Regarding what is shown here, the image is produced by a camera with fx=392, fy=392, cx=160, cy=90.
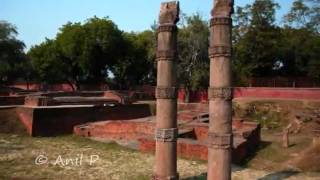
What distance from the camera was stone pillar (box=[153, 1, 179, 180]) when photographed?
26.6 feet

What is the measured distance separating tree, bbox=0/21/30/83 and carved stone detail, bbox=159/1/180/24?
30.1m

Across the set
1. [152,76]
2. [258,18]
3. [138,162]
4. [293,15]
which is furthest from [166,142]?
[152,76]

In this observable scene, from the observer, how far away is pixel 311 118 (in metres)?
20.4

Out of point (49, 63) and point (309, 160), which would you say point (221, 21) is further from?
point (49, 63)

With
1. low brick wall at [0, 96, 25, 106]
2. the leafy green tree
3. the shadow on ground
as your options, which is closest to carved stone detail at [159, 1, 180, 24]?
the shadow on ground

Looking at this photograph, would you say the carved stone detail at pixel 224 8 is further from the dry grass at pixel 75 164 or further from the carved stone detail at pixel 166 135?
the dry grass at pixel 75 164

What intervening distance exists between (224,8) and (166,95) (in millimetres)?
2166

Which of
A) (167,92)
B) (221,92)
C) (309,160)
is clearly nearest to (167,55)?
(167,92)

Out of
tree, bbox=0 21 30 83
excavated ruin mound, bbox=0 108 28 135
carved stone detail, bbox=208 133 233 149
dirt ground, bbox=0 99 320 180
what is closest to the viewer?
carved stone detail, bbox=208 133 233 149

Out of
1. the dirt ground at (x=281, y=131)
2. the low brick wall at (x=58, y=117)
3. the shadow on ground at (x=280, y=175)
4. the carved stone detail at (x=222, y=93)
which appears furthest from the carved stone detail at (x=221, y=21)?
the low brick wall at (x=58, y=117)

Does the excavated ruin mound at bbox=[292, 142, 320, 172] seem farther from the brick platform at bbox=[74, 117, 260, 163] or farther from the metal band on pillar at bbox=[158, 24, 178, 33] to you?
the metal band on pillar at bbox=[158, 24, 178, 33]

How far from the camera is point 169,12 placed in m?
8.05

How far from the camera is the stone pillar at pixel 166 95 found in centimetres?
811

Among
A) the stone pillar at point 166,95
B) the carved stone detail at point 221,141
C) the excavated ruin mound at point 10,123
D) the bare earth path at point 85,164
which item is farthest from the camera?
the excavated ruin mound at point 10,123
